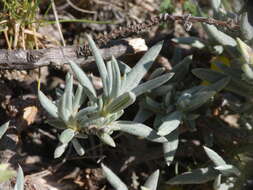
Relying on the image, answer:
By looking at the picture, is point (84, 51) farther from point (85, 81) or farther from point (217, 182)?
point (217, 182)

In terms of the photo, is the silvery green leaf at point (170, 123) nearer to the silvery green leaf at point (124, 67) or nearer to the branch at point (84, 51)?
the silvery green leaf at point (124, 67)

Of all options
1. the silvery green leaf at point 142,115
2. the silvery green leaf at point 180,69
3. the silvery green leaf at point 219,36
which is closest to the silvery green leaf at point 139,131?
the silvery green leaf at point 142,115

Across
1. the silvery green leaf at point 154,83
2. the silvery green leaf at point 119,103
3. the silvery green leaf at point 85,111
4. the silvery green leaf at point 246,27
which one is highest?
the silvery green leaf at point 246,27

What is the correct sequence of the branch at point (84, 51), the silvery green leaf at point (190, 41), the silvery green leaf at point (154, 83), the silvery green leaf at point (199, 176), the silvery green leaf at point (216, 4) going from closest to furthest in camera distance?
the silvery green leaf at point (154, 83) < the branch at point (84, 51) < the silvery green leaf at point (199, 176) < the silvery green leaf at point (216, 4) < the silvery green leaf at point (190, 41)

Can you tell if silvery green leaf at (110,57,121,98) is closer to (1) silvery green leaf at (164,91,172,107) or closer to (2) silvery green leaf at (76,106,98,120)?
(2) silvery green leaf at (76,106,98,120)

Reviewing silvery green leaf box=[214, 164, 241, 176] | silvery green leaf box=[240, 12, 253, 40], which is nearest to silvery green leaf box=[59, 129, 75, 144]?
silvery green leaf box=[214, 164, 241, 176]
